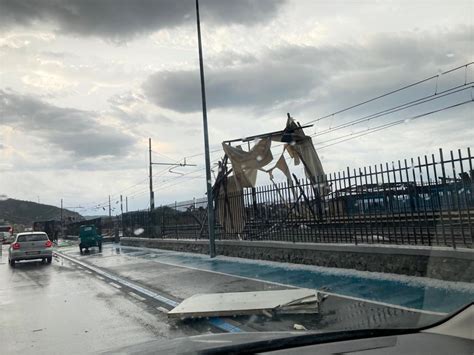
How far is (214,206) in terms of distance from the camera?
712 inches

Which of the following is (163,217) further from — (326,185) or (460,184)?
(460,184)

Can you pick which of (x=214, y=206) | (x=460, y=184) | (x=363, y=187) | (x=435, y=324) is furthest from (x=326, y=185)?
A: (x=435, y=324)

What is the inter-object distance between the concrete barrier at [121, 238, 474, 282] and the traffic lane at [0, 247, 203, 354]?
4.88 metres

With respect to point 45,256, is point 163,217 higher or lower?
higher

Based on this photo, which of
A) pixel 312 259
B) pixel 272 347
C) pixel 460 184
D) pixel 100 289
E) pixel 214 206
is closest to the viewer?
pixel 272 347

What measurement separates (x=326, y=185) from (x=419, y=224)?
3020mm

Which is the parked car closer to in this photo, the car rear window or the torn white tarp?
the car rear window

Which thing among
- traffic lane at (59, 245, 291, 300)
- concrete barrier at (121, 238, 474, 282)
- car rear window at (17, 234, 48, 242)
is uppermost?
car rear window at (17, 234, 48, 242)

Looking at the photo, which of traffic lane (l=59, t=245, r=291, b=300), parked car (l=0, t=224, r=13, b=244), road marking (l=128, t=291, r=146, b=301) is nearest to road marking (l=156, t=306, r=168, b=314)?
traffic lane (l=59, t=245, r=291, b=300)

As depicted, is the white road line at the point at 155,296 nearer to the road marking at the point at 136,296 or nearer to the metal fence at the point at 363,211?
the road marking at the point at 136,296

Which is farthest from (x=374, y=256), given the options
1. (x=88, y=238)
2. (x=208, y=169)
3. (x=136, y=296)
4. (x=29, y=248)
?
(x=88, y=238)

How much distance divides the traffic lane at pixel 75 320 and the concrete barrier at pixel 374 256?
4.88 m

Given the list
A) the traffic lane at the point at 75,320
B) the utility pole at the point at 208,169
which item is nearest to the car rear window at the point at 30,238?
the traffic lane at the point at 75,320

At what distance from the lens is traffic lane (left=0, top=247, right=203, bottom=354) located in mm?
6301
